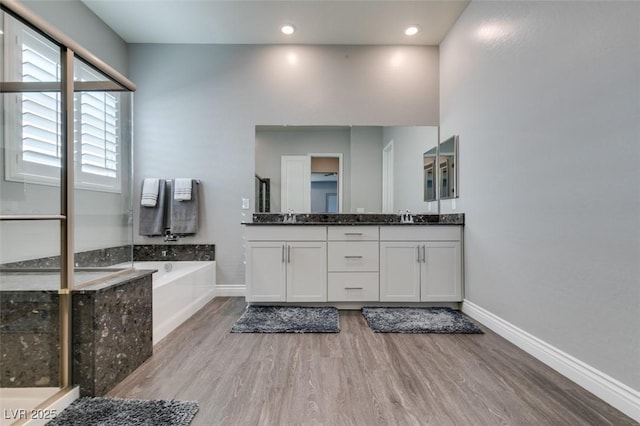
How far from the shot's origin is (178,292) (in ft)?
8.19

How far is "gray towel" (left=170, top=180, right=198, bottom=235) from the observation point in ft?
10.5

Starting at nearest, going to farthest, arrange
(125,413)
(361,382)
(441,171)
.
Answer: (125,413)
(361,382)
(441,171)

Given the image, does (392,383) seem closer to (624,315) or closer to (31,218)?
(624,315)

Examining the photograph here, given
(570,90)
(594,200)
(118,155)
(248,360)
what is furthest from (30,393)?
(570,90)

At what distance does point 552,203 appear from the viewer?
1.72m

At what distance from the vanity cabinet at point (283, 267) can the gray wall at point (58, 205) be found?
1069 millimetres

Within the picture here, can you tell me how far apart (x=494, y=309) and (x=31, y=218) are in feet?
9.97

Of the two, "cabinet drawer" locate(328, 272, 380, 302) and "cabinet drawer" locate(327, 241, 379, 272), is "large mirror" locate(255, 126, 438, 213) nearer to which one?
"cabinet drawer" locate(327, 241, 379, 272)

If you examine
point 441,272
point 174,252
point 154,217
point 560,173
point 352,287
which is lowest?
point 352,287

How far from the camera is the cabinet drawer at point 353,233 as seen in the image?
2816mm

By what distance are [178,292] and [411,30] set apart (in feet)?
11.2

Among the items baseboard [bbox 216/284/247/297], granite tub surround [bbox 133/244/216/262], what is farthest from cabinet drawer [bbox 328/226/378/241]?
granite tub surround [bbox 133/244/216/262]

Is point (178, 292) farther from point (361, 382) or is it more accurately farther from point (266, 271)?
point (361, 382)

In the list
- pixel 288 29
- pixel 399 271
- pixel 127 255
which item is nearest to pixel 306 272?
pixel 399 271
